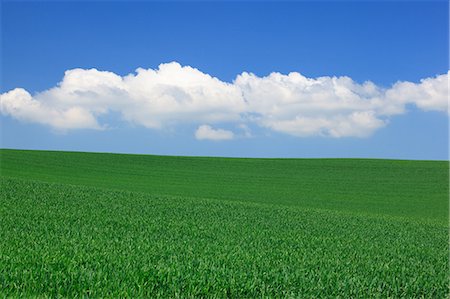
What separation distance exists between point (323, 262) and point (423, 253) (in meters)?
5.14

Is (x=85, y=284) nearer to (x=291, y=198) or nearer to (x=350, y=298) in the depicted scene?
(x=350, y=298)

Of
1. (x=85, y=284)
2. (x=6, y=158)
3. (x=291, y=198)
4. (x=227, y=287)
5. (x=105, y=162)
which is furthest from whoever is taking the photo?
(x=105, y=162)

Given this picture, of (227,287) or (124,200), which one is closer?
(227,287)

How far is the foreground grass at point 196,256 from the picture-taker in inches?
309

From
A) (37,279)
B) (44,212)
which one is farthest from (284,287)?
(44,212)

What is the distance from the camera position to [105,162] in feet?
221

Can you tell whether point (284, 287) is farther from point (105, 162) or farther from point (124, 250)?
point (105, 162)

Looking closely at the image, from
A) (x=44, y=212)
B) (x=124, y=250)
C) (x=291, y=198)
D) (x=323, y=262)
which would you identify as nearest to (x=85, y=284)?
(x=124, y=250)

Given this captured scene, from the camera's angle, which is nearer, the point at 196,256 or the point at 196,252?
the point at 196,256

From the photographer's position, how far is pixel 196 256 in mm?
10375

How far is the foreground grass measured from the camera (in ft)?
25.8

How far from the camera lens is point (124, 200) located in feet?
77.4

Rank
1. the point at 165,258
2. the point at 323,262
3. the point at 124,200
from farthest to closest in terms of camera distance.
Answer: the point at 124,200 < the point at 323,262 < the point at 165,258

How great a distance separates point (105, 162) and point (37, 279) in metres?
61.1
